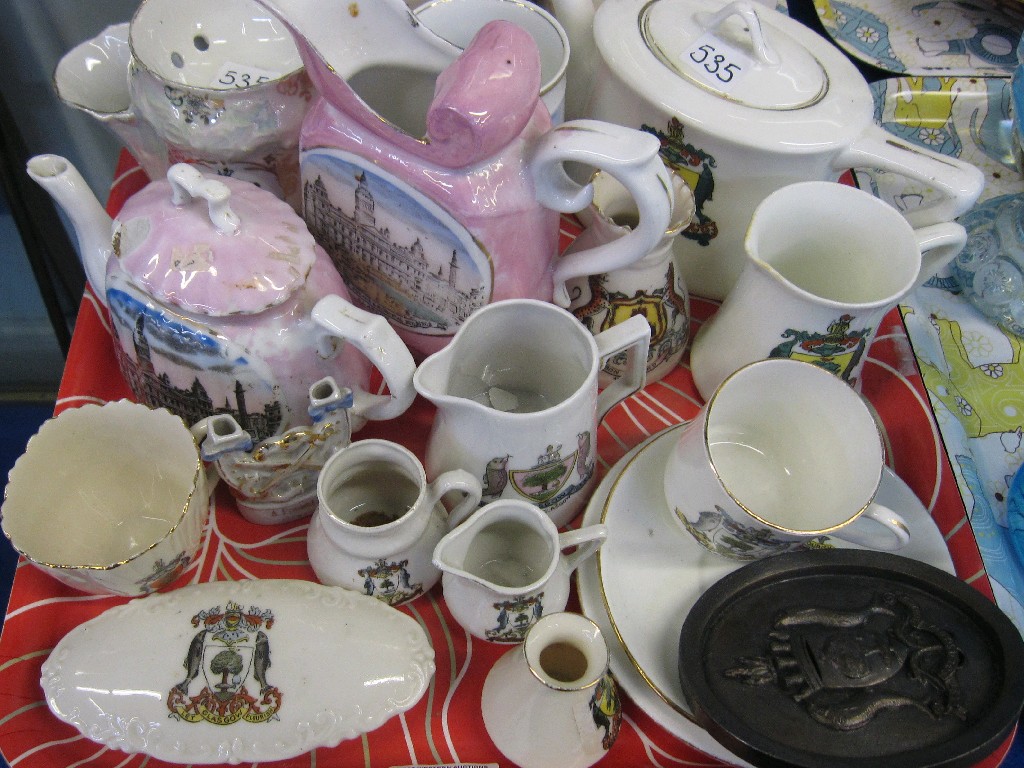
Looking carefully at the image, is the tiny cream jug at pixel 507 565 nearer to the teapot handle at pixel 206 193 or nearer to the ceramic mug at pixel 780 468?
the ceramic mug at pixel 780 468

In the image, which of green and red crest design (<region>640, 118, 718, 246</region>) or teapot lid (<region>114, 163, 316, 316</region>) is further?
green and red crest design (<region>640, 118, 718, 246</region>)

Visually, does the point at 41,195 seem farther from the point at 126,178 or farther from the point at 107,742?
the point at 107,742

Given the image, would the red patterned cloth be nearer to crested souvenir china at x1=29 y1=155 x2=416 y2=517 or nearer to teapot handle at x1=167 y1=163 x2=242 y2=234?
crested souvenir china at x1=29 y1=155 x2=416 y2=517

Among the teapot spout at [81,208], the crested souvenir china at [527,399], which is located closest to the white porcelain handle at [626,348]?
the crested souvenir china at [527,399]

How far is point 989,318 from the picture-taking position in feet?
2.53

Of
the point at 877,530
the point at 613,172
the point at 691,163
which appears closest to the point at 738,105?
the point at 691,163

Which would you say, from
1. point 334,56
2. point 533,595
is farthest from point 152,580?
point 334,56

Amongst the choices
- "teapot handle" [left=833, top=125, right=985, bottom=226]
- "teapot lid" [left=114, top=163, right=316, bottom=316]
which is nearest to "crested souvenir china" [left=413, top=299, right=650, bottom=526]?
"teapot lid" [left=114, top=163, right=316, bottom=316]

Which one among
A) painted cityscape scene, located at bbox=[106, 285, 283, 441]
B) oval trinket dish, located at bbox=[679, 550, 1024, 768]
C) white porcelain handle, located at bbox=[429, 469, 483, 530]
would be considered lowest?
oval trinket dish, located at bbox=[679, 550, 1024, 768]

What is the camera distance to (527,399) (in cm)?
62

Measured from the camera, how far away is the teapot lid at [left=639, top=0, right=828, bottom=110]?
1.98 feet

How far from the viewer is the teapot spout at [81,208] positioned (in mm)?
540

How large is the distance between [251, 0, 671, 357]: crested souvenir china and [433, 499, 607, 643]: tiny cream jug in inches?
5.6

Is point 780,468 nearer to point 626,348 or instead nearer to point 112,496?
point 626,348
